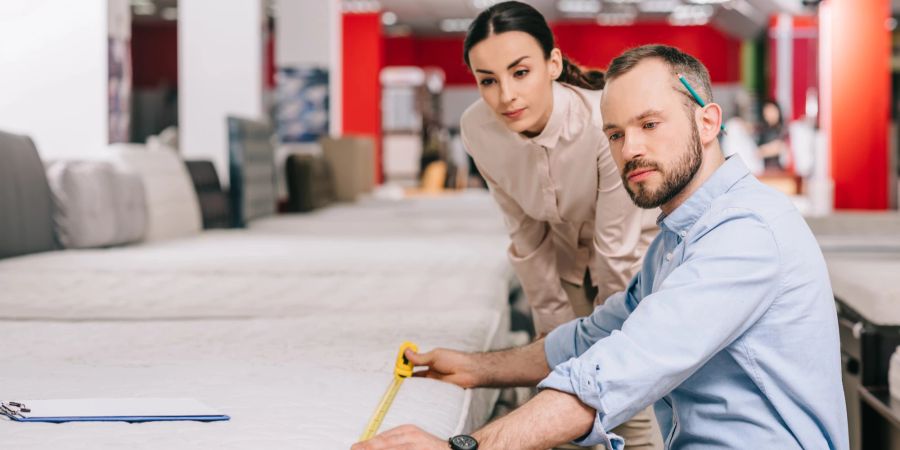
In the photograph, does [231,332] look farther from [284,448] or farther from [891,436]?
[891,436]

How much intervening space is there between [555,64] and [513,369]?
2.59 feet

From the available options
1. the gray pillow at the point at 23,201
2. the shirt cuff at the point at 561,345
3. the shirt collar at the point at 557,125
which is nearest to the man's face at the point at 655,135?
the shirt cuff at the point at 561,345

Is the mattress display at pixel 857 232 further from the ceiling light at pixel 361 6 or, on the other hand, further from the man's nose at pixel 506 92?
the ceiling light at pixel 361 6

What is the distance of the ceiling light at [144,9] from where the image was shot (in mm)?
15109

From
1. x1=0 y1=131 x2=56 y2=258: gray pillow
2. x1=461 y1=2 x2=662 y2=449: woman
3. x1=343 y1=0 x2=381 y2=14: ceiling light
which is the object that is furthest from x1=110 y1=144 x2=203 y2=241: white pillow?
x1=343 y1=0 x2=381 y2=14: ceiling light

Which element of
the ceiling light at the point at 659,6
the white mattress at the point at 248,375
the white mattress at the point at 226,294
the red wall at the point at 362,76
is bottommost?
the white mattress at the point at 226,294

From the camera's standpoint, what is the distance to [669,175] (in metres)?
1.26

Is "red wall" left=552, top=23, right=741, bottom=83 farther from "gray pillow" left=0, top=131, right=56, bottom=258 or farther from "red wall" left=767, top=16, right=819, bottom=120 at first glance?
"gray pillow" left=0, top=131, right=56, bottom=258

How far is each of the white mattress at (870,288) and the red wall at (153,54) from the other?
1613 centimetres

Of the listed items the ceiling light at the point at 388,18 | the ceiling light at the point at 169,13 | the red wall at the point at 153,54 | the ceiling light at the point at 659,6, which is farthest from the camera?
the red wall at the point at 153,54

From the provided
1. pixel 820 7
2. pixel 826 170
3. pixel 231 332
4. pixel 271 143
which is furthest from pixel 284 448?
pixel 820 7

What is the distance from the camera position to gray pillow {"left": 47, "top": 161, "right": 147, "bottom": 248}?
3.77 metres

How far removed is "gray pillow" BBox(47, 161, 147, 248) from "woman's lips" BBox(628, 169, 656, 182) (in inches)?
121

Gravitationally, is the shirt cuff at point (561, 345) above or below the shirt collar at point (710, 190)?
below
